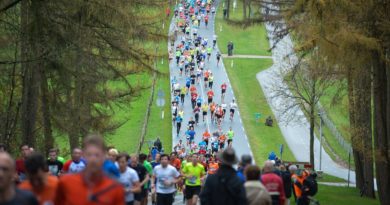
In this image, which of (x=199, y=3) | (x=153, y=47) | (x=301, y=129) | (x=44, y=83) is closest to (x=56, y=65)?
(x=44, y=83)

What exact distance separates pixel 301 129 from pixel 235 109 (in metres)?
4.97

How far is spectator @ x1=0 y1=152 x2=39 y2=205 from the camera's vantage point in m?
7.62

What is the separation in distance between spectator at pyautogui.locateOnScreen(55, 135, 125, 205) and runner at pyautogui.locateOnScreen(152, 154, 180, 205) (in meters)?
8.84

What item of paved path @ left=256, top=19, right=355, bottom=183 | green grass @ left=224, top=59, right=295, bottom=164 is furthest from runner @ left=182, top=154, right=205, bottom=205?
paved path @ left=256, top=19, right=355, bottom=183

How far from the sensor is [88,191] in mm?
7652

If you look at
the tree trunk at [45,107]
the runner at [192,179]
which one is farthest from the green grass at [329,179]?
the runner at [192,179]

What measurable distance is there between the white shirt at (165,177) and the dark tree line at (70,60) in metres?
5.59

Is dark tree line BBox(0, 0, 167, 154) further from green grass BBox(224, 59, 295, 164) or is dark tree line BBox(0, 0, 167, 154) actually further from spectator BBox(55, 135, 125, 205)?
green grass BBox(224, 59, 295, 164)

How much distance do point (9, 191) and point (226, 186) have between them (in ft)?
12.4

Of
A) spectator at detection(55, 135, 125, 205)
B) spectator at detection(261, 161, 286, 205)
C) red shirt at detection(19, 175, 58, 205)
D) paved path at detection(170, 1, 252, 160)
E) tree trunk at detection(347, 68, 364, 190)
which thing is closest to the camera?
spectator at detection(55, 135, 125, 205)

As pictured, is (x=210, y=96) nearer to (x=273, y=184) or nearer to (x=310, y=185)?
(x=310, y=185)

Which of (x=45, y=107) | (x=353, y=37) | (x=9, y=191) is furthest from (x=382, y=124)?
(x=9, y=191)

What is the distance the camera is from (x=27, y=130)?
2595 cm

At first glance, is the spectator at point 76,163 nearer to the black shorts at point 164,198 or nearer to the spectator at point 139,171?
the spectator at point 139,171
